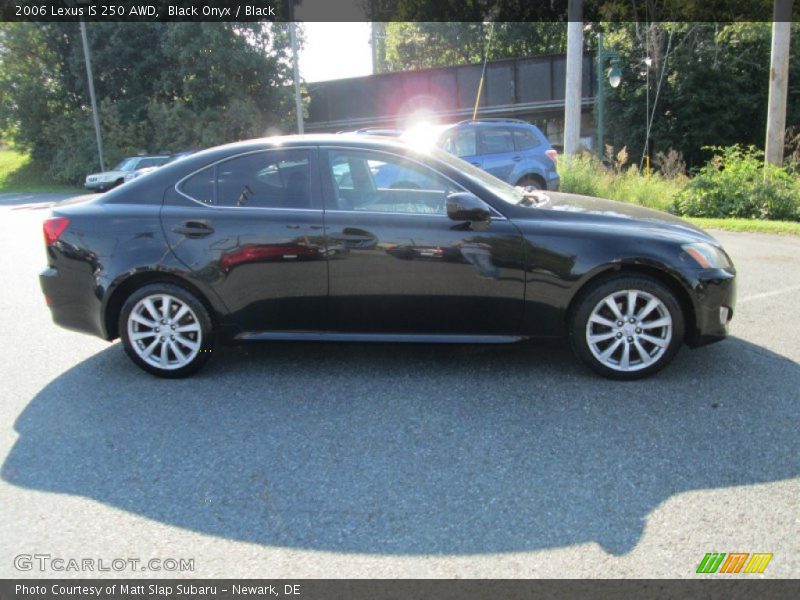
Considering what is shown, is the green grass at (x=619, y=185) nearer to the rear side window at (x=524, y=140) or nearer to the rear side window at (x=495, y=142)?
the rear side window at (x=524, y=140)

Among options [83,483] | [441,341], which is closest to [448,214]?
[441,341]

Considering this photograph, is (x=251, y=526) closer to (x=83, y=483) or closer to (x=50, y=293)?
(x=83, y=483)

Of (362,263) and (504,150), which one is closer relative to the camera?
(362,263)

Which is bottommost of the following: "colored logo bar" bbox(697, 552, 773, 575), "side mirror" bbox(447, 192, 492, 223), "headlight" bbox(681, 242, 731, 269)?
"colored logo bar" bbox(697, 552, 773, 575)

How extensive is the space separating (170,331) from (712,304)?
3733 millimetres

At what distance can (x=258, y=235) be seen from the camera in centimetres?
472

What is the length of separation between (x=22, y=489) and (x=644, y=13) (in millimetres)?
35645

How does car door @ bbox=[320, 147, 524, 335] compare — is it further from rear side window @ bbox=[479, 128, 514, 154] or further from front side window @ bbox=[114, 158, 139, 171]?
front side window @ bbox=[114, 158, 139, 171]

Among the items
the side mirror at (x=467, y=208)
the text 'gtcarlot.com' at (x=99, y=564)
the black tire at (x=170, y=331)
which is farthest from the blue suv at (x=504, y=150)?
the text 'gtcarlot.com' at (x=99, y=564)

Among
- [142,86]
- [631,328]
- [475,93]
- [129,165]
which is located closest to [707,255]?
[631,328]

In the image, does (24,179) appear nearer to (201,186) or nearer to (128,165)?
(128,165)

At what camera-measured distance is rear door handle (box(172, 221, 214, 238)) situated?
4.77m

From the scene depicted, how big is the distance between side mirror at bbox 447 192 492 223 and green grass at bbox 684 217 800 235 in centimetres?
790

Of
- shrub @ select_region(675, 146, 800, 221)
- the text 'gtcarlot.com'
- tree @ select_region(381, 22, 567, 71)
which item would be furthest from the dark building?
the text 'gtcarlot.com'
